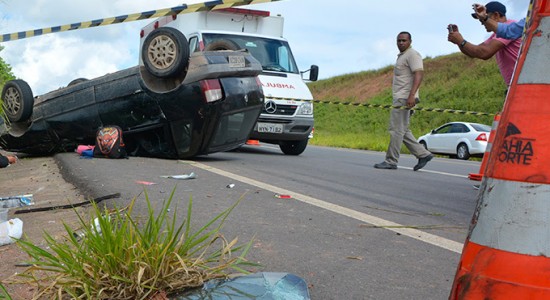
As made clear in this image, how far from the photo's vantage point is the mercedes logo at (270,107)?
11.1 meters

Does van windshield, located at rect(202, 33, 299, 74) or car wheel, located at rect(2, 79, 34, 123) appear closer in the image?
car wheel, located at rect(2, 79, 34, 123)

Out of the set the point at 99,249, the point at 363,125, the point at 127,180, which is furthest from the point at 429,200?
the point at 363,125

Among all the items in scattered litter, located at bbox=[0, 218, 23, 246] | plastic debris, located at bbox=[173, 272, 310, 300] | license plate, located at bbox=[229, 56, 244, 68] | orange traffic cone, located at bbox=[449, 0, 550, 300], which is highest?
license plate, located at bbox=[229, 56, 244, 68]

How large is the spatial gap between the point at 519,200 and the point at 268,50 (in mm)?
10350

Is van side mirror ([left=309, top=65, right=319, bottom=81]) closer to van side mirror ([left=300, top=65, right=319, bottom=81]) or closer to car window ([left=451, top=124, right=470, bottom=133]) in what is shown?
van side mirror ([left=300, top=65, right=319, bottom=81])

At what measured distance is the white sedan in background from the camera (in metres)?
19.6

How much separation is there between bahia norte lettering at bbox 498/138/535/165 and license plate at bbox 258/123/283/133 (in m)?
8.98

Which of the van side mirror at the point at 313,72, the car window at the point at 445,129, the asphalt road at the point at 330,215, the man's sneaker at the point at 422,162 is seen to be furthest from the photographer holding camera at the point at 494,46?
the car window at the point at 445,129

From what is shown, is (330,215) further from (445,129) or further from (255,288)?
(445,129)

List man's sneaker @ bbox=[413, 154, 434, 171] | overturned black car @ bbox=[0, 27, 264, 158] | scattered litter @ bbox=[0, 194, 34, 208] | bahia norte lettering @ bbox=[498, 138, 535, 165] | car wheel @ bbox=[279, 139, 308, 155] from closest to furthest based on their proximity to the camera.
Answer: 1. bahia norte lettering @ bbox=[498, 138, 535, 165]
2. scattered litter @ bbox=[0, 194, 34, 208]
3. overturned black car @ bbox=[0, 27, 264, 158]
4. man's sneaker @ bbox=[413, 154, 434, 171]
5. car wheel @ bbox=[279, 139, 308, 155]

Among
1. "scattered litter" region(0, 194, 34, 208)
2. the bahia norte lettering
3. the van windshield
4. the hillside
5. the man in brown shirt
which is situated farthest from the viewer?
the hillside

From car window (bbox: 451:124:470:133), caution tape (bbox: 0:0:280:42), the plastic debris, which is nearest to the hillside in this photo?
car window (bbox: 451:124:470:133)

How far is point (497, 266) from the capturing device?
1.98 meters

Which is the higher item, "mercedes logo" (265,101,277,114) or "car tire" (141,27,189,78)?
"car tire" (141,27,189,78)
